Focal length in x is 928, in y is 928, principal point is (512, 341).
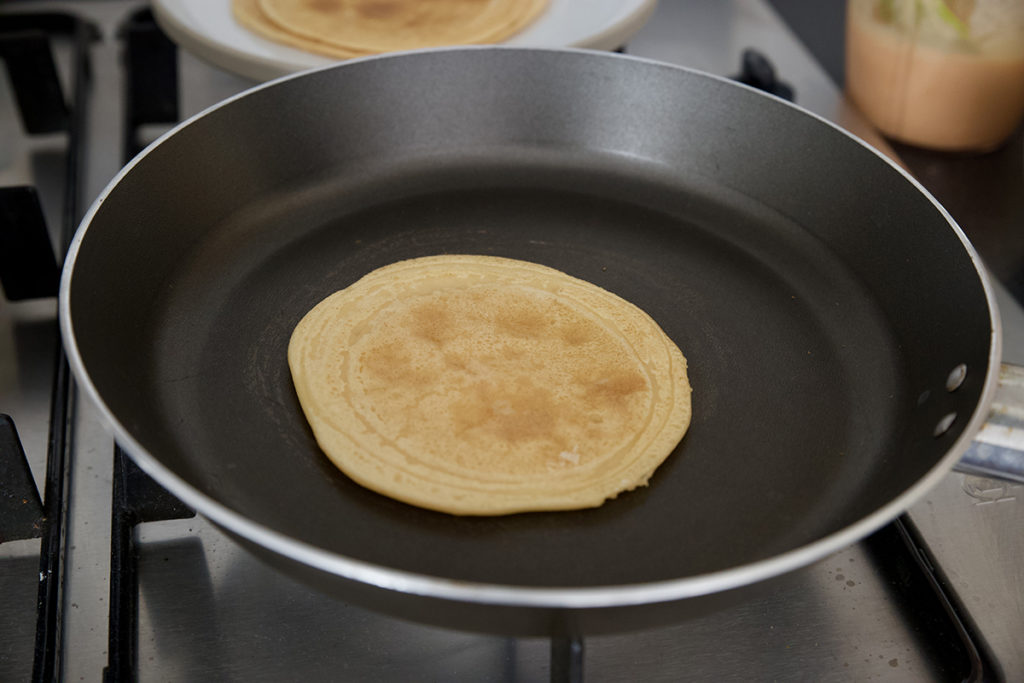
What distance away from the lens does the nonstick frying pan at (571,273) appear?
0.55m

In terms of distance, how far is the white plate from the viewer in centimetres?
94

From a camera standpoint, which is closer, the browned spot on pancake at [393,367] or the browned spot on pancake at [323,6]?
the browned spot on pancake at [393,367]

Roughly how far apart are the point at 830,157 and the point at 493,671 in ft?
1.63

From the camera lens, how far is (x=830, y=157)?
78 centimetres

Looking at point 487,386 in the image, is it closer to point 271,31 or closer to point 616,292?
point 616,292

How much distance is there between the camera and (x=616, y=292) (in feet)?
2.51

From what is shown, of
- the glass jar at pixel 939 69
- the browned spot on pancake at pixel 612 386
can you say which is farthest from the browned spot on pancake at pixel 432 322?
the glass jar at pixel 939 69

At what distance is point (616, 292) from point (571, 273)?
4cm

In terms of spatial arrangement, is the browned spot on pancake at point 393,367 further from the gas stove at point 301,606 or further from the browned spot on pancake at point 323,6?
the browned spot on pancake at point 323,6

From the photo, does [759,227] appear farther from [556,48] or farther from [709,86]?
[556,48]

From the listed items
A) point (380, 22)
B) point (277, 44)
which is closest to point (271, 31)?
point (277, 44)

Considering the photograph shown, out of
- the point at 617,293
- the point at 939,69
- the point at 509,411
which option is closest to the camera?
the point at 509,411

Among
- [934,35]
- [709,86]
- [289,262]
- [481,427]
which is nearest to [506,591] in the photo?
[481,427]

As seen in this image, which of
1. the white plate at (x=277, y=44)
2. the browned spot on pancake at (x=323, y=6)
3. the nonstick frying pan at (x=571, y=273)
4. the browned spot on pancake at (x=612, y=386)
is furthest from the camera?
the browned spot on pancake at (x=323, y=6)
